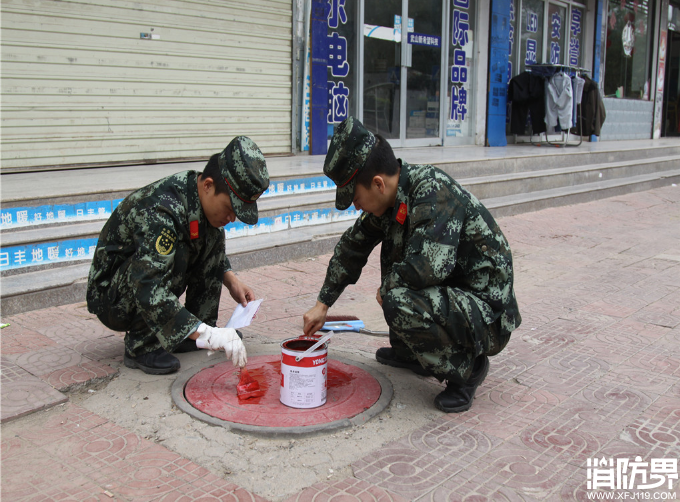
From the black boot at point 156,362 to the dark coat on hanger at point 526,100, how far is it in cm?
1021

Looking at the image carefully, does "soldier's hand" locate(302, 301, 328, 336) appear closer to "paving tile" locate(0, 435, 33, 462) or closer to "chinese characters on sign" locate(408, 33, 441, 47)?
"paving tile" locate(0, 435, 33, 462)

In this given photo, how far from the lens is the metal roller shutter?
575 cm

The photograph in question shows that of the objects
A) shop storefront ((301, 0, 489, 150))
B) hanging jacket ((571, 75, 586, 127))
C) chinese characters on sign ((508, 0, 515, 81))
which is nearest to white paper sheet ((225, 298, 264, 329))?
shop storefront ((301, 0, 489, 150))

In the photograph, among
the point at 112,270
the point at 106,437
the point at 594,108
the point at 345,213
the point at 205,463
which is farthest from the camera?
the point at 594,108

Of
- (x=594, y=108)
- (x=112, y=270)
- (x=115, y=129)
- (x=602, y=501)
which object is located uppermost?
(x=594, y=108)

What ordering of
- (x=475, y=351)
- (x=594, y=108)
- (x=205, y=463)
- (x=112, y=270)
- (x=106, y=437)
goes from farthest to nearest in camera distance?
(x=594, y=108), (x=112, y=270), (x=475, y=351), (x=106, y=437), (x=205, y=463)

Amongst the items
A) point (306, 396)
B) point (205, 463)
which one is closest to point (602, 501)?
point (306, 396)

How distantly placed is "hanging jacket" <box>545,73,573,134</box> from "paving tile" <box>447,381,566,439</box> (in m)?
9.41

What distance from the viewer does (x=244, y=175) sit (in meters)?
2.54

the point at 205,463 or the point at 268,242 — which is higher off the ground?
the point at 268,242

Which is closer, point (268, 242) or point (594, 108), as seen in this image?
point (268, 242)

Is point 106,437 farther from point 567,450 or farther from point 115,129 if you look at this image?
point 115,129

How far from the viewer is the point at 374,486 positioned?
2051 millimetres

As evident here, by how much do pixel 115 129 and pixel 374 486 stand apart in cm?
545
